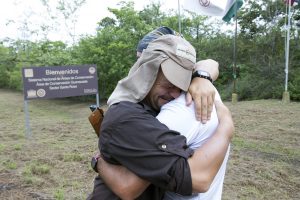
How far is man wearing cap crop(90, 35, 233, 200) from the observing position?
3.46ft

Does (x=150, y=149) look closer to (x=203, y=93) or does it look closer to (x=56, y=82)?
(x=203, y=93)

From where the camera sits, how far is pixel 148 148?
1.05 metres

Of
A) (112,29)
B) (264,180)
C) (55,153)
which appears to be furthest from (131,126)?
(112,29)

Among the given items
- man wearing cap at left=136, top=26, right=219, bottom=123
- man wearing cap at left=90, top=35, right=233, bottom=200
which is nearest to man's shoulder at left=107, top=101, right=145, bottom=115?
man wearing cap at left=90, top=35, right=233, bottom=200

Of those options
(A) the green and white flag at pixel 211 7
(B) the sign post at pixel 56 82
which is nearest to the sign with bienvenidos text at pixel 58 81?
(B) the sign post at pixel 56 82

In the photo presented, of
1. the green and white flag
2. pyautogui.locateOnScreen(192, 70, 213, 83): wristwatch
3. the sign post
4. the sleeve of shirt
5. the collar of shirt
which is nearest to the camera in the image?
the sleeve of shirt

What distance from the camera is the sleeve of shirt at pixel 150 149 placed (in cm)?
105

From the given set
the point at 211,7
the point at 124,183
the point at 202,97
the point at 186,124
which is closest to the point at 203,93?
the point at 202,97

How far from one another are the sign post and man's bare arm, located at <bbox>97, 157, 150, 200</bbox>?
5889mm

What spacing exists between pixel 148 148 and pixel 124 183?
14 cm

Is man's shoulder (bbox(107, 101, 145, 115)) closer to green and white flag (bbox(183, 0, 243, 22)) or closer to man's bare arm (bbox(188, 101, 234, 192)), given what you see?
man's bare arm (bbox(188, 101, 234, 192))

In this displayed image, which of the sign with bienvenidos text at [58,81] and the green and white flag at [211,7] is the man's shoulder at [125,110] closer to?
the sign with bienvenidos text at [58,81]

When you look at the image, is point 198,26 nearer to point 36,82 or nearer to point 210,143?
point 36,82

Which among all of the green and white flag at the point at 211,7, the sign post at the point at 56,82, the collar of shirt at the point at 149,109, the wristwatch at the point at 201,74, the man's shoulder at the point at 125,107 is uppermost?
the green and white flag at the point at 211,7
